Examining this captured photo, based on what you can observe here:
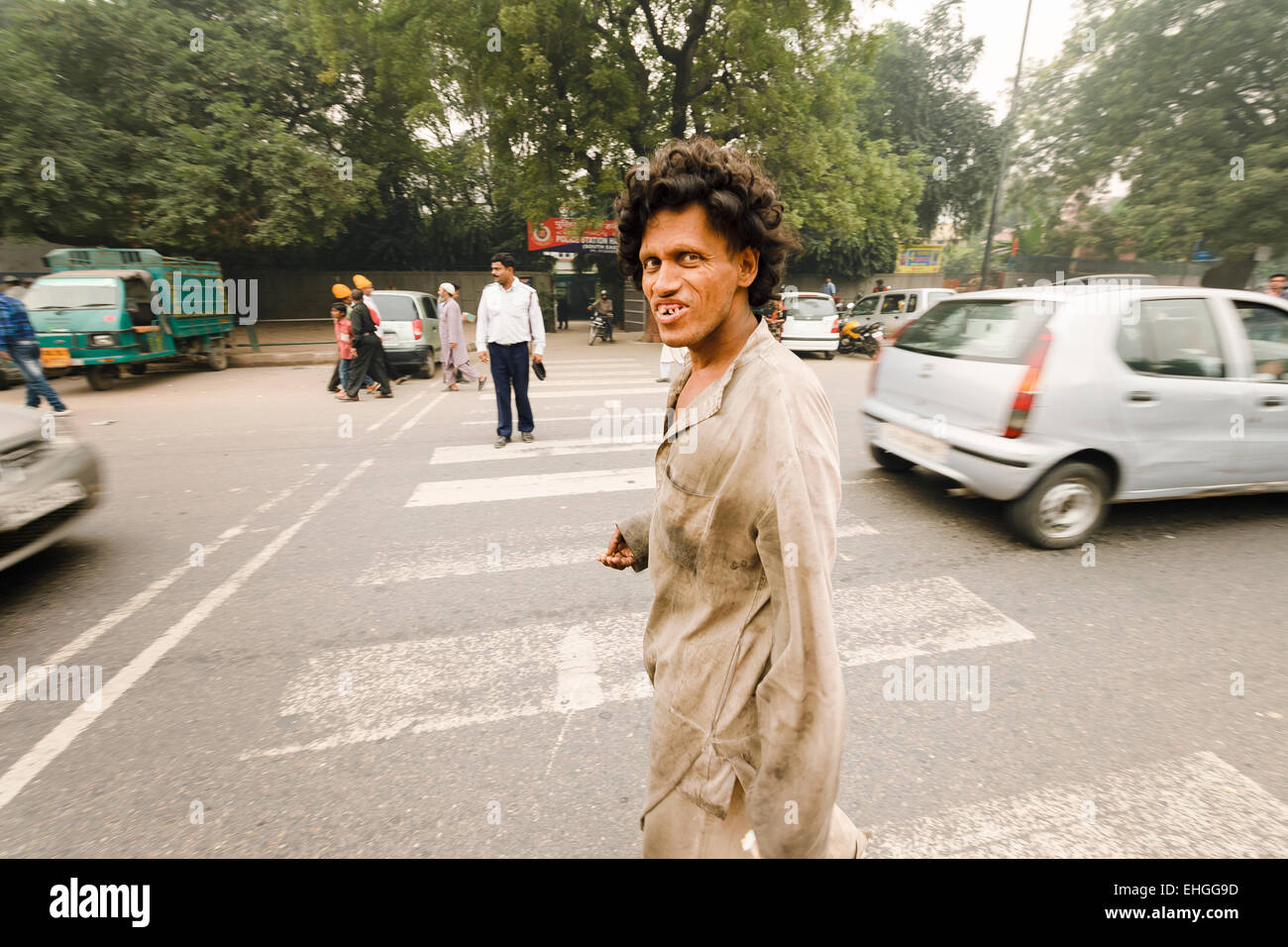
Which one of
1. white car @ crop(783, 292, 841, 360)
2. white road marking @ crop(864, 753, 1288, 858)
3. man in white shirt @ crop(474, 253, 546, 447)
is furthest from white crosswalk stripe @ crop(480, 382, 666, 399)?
white road marking @ crop(864, 753, 1288, 858)

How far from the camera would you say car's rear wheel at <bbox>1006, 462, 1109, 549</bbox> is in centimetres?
448

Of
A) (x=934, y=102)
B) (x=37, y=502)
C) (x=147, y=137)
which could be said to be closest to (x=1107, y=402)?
(x=37, y=502)

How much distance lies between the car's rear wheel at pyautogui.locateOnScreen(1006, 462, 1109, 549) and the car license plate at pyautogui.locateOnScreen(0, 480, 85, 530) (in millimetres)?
6253

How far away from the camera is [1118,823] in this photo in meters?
2.24

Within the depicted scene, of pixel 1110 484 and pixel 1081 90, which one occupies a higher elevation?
pixel 1081 90

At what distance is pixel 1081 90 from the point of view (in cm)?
2655

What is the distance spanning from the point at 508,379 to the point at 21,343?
24.3ft

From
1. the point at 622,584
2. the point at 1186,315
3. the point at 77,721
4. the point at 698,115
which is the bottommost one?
the point at 77,721

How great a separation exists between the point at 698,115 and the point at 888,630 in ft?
61.5
